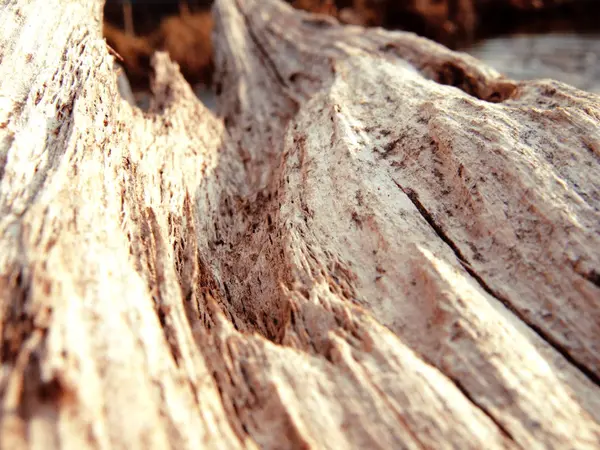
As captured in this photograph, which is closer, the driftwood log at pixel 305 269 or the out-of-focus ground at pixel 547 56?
the driftwood log at pixel 305 269

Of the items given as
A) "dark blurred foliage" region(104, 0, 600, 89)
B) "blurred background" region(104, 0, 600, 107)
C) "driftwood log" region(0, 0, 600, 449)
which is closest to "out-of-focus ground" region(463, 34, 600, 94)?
"blurred background" region(104, 0, 600, 107)

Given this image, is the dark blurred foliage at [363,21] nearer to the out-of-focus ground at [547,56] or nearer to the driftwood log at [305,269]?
the out-of-focus ground at [547,56]

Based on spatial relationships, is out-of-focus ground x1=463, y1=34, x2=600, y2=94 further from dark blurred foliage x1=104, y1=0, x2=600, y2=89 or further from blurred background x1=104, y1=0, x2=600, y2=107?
dark blurred foliage x1=104, y1=0, x2=600, y2=89

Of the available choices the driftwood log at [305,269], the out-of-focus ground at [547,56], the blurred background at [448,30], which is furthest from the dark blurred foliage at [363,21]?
the driftwood log at [305,269]

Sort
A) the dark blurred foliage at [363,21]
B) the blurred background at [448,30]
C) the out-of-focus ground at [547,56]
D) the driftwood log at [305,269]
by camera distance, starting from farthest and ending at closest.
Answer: the dark blurred foliage at [363,21], the blurred background at [448,30], the out-of-focus ground at [547,56], the driftwood log at [305,269]

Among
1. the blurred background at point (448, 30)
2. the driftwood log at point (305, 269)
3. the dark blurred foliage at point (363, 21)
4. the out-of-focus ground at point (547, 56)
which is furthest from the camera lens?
the dark blurred foliage at point (363, 21)

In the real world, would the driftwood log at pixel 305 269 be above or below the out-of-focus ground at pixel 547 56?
below

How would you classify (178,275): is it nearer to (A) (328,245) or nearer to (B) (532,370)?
(A) (328,245)
